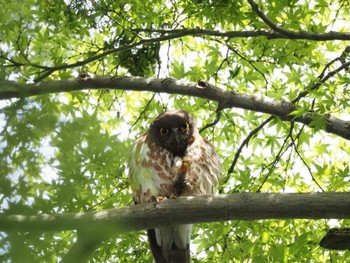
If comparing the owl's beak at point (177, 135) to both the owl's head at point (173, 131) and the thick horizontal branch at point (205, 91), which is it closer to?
the owl's head at point (173, 131)

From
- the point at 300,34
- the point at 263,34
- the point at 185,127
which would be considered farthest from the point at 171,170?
the point at 300,34

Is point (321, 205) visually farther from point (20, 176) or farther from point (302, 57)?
point (302, 57)

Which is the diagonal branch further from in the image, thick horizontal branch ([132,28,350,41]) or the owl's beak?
thick horizontal branch ([132,28,350,41])

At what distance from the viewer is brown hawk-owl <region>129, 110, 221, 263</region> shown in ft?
17.7

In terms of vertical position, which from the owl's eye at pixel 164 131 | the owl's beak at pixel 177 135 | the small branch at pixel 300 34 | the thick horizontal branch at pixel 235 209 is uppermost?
the small branch at pixel 300 34

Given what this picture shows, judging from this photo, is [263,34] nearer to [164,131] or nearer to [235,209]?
[164,131]

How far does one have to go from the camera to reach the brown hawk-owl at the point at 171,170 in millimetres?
5391

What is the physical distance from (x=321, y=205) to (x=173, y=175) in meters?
2.01

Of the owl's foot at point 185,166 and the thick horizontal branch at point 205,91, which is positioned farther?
the owl's foot at point 185,166

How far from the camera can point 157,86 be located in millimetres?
5453

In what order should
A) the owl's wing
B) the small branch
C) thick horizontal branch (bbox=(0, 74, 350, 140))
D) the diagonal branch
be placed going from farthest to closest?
the small branch, the owl's wing, thick horizontal branch (bbox=(0, 74, 350, 140)), the diagonal branch

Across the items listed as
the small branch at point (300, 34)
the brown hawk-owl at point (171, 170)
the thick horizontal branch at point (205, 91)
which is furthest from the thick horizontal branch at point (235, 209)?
the small branch at point (300, 34)

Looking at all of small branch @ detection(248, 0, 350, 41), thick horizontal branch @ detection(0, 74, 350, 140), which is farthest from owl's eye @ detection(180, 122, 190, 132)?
small branch @ detection(248, 0, 350, 41)

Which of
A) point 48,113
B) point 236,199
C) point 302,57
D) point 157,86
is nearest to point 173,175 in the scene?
point 157,86
